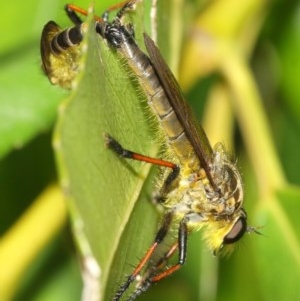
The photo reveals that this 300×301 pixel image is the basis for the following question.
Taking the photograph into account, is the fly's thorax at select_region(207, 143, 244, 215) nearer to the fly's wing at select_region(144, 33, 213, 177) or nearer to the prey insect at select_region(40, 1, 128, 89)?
the fly's wing at select_region(144, 33, 213, 177)

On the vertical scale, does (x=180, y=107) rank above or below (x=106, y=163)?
below

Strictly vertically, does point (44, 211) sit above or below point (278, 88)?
above

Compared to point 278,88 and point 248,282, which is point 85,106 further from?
point 278,88

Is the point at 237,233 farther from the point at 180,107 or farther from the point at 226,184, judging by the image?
the point at 180,107

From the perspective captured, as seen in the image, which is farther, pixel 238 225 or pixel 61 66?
pixel 238 225

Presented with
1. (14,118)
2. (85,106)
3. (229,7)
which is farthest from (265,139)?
(85,106)

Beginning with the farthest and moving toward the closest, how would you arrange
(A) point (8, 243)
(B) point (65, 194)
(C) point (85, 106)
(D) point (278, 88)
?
(D) point (278, 88), (A) point (8, 243), (C) point (85, 106), (B) point (65, 194)

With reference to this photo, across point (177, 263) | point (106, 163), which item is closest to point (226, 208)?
point (177, 263)
